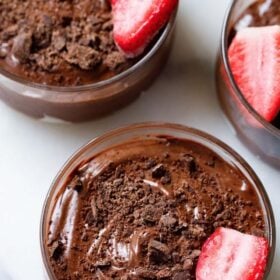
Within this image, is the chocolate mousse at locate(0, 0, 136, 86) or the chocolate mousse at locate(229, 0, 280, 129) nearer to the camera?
the chocolate mousse at locate(0, 0, 136, 86)

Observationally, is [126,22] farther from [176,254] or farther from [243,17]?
[176,254]

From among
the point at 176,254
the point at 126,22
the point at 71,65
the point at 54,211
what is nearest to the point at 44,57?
the point at 71,65

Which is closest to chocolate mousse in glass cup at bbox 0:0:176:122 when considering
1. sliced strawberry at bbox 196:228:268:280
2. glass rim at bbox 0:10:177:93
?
glass rim at bbox 0:10:177:93

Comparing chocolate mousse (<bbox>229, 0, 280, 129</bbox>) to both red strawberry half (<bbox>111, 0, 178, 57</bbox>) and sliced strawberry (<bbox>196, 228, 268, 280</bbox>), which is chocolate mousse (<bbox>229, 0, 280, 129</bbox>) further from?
sliced strawberry (<bbox>196, 228, 268, 280</bbox>)

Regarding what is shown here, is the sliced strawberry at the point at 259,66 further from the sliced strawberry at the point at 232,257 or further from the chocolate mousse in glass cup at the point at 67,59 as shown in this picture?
the sliced strawberry at the point at 232,257

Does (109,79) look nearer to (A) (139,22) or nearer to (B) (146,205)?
(A) (139,22)

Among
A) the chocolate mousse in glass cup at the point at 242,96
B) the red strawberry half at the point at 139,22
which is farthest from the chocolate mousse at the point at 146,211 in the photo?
the red strawberry half at the point at 139,22
